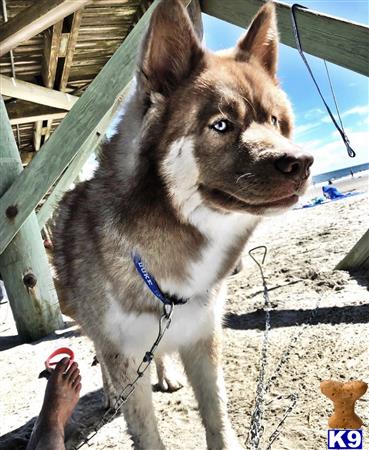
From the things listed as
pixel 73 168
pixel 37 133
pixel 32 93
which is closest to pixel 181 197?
pixel 32 93

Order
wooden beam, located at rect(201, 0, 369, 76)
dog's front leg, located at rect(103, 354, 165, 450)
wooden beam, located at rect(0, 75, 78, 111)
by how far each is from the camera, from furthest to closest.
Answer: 1. wooden beam, located at rect(0, 75, 78, 111)
2. wooden beam, located at rect(201, 0, 369, 76)
3. dog's front leg, located at rect(103, 354, 165, 450)

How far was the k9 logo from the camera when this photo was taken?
→ 167cm

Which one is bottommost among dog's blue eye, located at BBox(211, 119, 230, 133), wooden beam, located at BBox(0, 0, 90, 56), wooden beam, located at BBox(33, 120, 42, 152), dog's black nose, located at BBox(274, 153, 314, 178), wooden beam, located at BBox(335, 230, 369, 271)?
wooden beam, located at BBox(335, 230, 369, 271)

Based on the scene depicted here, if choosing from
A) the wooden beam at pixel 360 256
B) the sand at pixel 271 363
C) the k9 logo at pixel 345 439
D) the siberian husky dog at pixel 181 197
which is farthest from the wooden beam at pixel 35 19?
the k9 logo at pixel 345 439

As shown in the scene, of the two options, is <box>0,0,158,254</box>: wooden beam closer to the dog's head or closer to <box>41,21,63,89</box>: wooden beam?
<box>41,21,63,89</box>: wooden beam

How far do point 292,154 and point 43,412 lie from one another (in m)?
1.58

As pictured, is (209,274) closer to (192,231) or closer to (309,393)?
(192,231)

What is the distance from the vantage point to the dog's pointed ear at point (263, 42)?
1845 mm

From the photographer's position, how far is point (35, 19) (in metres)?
2.98

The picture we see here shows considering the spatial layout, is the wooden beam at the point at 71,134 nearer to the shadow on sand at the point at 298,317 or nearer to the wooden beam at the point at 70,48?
the wooden beam at the point at 70,48

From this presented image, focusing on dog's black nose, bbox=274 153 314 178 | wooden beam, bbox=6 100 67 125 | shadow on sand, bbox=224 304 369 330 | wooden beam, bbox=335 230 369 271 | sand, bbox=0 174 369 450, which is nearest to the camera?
dog's black nose, bbox=274 153 314 178

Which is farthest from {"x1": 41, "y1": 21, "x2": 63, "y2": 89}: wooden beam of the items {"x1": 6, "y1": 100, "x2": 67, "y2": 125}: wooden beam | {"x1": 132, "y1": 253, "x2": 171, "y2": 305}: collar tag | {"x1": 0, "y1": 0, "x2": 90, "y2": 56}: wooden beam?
{"x1": 132, "y1": 253, "x2": 171, "y2": 305}: collar tag

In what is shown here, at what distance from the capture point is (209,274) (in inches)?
69.4

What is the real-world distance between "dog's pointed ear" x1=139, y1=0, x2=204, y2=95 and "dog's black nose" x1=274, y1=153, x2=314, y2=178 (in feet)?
1.78
